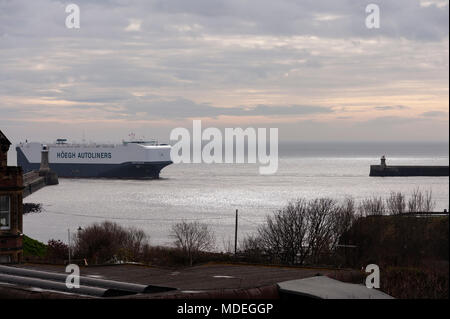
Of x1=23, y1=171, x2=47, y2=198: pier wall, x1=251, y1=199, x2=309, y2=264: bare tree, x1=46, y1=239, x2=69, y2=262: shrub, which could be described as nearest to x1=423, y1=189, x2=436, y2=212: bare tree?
x1=251, y1=199, x2=309, y2=264: bare tree

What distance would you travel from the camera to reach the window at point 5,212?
17.8m

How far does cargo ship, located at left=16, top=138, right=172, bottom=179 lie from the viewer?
4304 inches

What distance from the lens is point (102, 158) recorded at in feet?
365

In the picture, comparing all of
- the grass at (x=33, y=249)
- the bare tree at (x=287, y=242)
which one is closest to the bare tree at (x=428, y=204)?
the bare tree at (x=287, y=242)

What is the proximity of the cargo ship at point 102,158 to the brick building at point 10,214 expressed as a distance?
296ft

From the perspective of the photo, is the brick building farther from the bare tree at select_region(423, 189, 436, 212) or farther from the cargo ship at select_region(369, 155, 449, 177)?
the cargo ship at select_region(369, 155, 449, 177)

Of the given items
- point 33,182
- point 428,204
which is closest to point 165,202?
point 33,182

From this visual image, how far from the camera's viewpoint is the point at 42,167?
368 ft

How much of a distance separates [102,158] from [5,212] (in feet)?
310

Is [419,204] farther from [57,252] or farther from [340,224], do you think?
[57,252]

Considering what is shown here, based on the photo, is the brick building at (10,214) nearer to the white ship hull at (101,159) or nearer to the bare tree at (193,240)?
the bare tree at (193,240)

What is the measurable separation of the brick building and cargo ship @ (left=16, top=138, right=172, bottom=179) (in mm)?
90281
